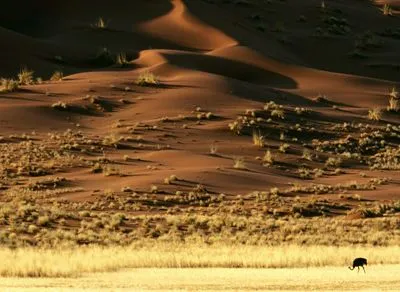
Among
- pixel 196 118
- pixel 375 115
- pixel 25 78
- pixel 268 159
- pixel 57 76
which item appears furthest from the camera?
pixel 57 76

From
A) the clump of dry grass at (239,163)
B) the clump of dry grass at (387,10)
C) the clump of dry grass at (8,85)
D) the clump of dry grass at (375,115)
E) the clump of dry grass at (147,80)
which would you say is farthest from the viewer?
the clump of dry grass at (387,10)

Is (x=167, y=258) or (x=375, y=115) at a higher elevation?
(x=375, y=115)

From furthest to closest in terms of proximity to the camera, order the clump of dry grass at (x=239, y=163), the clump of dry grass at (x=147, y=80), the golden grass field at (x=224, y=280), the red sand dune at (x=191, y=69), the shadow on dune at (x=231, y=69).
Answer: the shadow on dune at (x=231, y=69)
the clump of dry grass at (x=147, y=80)
the red sand dune at (x=191, y=69)
the clump of dry grass at (x=239, y=163)
the golden grass field at (x=224, y=280)

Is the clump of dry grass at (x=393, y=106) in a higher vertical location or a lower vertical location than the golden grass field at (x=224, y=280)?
higher

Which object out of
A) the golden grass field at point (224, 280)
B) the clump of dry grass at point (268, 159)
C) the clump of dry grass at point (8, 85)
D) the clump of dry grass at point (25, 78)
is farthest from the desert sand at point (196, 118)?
the golden grass field at point (224, 280)

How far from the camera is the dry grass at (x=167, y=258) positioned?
67.1 feet

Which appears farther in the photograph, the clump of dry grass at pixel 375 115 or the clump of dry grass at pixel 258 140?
the clump of dry grass at pixel 375 115

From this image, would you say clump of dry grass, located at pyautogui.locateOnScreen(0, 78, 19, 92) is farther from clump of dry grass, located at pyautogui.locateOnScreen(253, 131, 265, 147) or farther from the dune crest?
the dune crest

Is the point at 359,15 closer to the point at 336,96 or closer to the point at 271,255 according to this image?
the point at 336,96

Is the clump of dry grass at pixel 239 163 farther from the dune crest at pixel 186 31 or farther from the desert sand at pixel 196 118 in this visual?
the dune crest at pixel 186 31

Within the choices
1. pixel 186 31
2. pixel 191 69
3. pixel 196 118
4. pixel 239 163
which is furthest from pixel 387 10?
pixel 239 163

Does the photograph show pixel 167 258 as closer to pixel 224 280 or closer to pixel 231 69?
pixel 224 280

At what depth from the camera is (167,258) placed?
22.5 meters

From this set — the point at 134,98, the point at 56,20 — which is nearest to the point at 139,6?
the point at 56,20
